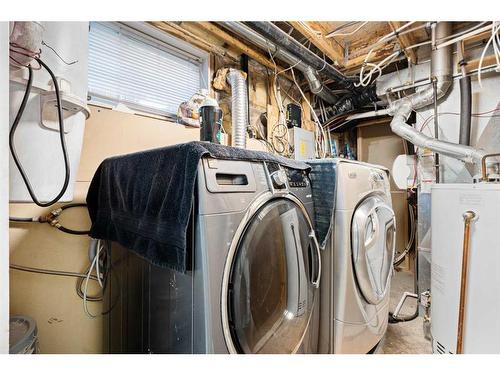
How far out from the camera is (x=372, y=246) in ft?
4.02

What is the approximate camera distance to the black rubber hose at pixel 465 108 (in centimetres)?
195

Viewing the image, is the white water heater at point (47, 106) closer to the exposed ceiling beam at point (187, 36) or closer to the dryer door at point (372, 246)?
the exposed ceiling beam at point (187, 36)

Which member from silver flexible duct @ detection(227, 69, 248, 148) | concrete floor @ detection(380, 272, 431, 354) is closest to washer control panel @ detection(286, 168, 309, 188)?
silver flexible duct @ detection(227, 69, 248, 148)

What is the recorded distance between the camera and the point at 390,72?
253 cm

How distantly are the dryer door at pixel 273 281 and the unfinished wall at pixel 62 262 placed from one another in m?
0.94

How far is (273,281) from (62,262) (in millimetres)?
1051

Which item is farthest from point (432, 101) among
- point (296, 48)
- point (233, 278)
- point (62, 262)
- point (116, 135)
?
point (62, 262)

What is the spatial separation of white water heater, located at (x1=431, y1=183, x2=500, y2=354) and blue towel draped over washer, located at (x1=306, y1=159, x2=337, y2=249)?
2.44ft

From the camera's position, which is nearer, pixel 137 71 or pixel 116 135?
pixel 116 135

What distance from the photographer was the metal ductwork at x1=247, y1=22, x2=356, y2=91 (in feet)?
5.06

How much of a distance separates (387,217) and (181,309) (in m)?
1.32

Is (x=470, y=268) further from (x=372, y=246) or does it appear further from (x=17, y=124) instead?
(x=17, y=124)
